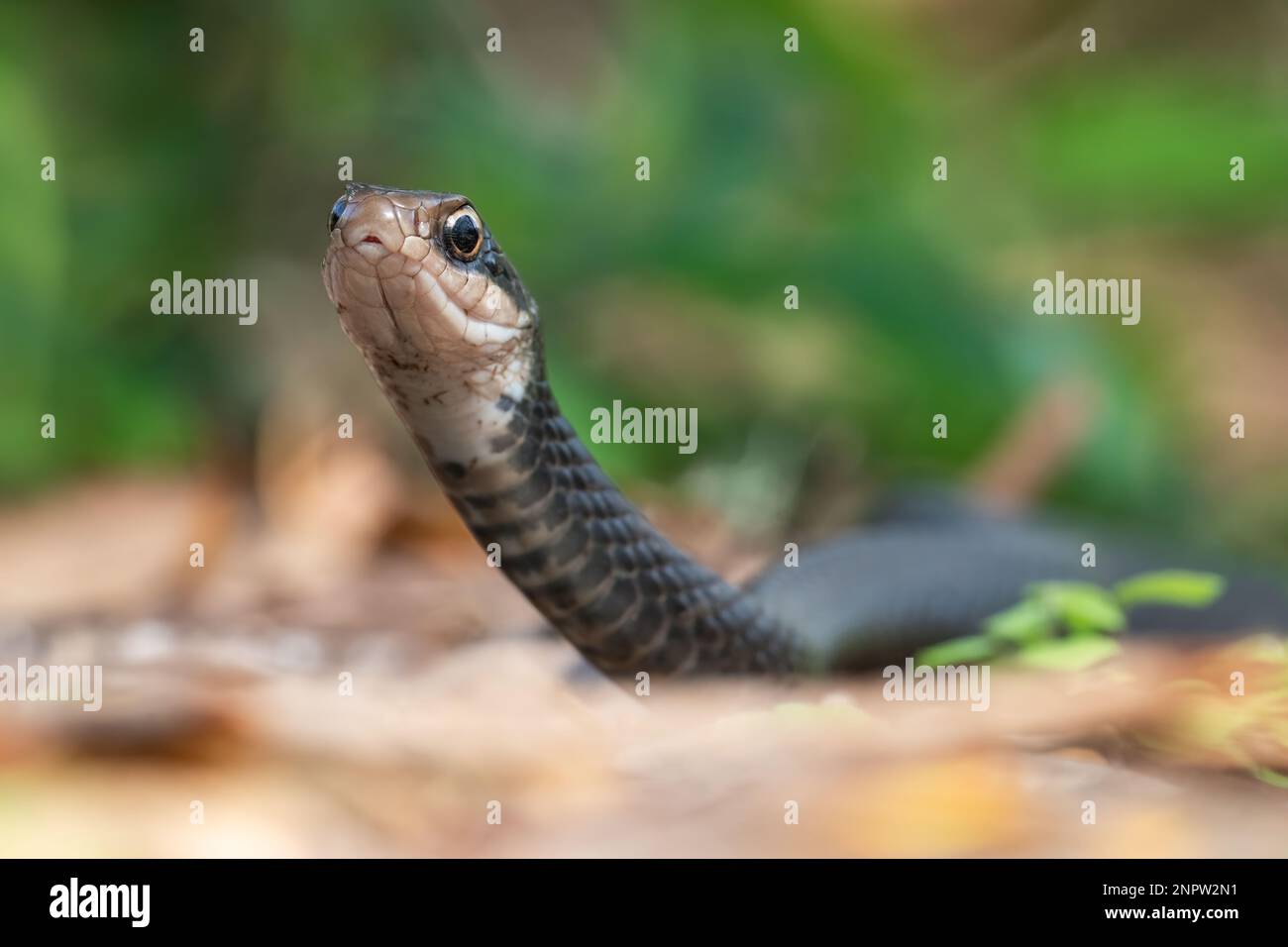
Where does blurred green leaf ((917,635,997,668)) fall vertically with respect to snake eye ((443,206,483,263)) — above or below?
below

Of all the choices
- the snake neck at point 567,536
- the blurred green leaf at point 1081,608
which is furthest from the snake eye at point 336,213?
the blurred green leaf at point 1081,608

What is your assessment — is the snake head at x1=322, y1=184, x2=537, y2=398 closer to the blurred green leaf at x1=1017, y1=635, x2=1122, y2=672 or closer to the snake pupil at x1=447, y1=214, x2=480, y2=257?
the snake pupil at x1=447, y1=214, x2=480, y2=257

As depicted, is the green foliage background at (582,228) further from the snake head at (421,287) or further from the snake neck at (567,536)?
the snake head at (421,287)

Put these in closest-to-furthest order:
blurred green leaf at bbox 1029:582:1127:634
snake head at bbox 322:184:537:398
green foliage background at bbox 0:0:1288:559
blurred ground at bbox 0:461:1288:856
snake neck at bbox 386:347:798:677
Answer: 1. blurred ground at bbox 0:461:1288:856
2. snake head at bbox 322:184:537:398
3. snake neck at bbox 386:347:798:677
4. blurred green leaf at bbox 1029:582:1127:634
5. green foliage background at bbox 0:0:1288:559

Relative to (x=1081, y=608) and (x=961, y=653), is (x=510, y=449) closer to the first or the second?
(x=961, y=653)

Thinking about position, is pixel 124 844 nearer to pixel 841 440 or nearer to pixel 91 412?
pixel 91 412

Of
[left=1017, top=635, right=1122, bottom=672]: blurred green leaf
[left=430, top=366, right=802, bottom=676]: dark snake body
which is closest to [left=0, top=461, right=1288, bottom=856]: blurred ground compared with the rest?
[left=1017, top=635, right=1122, bottom=672]: blurred green leaf

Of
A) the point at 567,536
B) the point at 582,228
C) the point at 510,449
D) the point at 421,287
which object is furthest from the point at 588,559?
the point at 582,228
